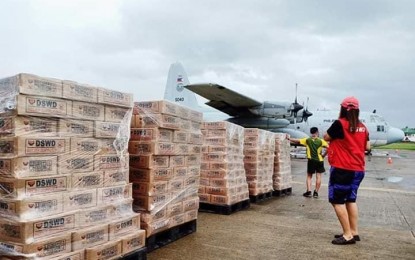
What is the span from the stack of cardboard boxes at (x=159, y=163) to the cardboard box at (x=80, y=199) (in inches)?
35.8

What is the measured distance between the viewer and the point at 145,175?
4.54m

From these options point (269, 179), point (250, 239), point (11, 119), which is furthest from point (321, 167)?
point (11, 119)

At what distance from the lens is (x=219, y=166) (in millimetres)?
6789

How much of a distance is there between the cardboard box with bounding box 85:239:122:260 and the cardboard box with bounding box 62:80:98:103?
1.42 meters

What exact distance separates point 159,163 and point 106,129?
3.23ft

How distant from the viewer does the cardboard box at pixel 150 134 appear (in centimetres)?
454

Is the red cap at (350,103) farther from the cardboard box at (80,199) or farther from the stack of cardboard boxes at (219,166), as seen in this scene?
the cardboard box at (80,199)

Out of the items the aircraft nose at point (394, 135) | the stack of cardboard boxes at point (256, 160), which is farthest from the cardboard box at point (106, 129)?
the aircraft nose at point (394, 135)

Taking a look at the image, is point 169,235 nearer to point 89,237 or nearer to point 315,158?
point 89,237

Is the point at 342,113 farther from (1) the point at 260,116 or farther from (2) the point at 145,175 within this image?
(1) the point at 260,116

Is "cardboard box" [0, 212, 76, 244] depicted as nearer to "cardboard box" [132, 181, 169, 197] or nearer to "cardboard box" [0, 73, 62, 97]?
"cardboard box" [0, 73, 62, 97]

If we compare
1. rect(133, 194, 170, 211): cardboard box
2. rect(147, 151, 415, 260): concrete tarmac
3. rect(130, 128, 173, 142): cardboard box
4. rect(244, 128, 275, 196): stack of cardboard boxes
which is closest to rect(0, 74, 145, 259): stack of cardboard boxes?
rect(133, 194, 170, 211): cardboard box

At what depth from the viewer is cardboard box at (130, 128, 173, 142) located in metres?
4.54

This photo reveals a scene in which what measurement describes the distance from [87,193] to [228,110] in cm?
2040
